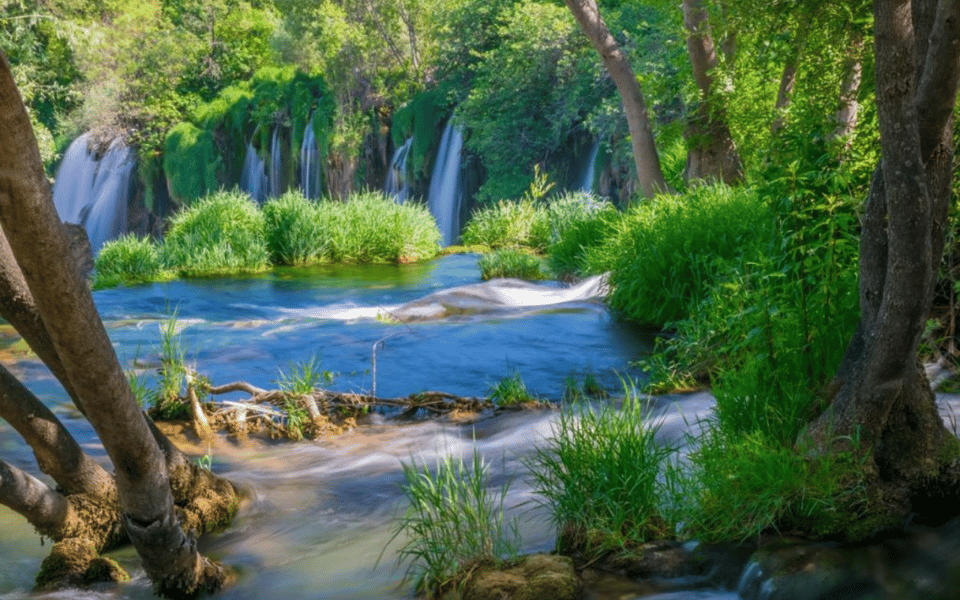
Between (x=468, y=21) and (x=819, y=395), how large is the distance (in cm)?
2375

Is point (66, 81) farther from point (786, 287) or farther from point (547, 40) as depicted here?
point (786, 287)

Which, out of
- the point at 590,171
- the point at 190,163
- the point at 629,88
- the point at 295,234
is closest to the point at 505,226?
the point at 295,234

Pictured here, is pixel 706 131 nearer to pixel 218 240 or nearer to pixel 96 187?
pixel 218 240

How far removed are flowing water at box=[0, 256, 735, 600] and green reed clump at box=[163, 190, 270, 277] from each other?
144cm

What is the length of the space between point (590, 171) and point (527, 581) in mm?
20847

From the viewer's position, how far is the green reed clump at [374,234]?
1973cm

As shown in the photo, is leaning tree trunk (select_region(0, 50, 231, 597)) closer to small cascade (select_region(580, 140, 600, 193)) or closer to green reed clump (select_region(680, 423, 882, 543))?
green reed clump (select_region(680, 423, 882, 543))

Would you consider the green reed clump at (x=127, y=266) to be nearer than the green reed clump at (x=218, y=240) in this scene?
Yes

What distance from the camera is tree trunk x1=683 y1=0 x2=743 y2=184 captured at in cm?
1373

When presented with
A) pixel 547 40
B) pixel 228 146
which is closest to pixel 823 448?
pixel 547 40

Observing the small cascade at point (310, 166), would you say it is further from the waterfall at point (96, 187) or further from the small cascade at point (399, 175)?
the waterfall at point (96, 187)

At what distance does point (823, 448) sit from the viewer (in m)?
4.46

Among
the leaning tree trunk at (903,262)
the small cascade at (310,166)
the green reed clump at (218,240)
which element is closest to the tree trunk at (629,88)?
the green reed clump at (218,240)

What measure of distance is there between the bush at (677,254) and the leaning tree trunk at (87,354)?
647 cm
